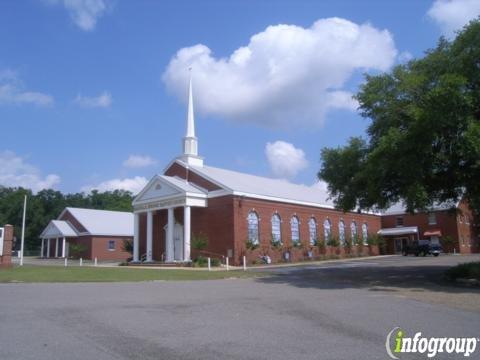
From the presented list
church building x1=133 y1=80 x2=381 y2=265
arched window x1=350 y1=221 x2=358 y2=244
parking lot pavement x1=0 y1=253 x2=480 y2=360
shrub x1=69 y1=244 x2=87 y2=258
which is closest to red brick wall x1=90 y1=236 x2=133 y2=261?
shrub x1=69 y1=244 x2=87 y2=258

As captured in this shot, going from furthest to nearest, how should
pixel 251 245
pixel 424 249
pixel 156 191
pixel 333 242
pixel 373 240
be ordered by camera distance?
pixel 373 240 < pixel 333 242 < pixel 424 249 < pixel 156 191 < pixel 251 245

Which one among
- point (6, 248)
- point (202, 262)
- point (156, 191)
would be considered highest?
point (156, 191)

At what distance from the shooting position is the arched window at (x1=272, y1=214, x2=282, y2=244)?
4179cm

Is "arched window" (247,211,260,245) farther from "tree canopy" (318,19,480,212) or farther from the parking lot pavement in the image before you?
the parking lot pavement

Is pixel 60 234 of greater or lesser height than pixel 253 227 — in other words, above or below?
above

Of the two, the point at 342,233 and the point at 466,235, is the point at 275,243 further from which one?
the point at 466,235

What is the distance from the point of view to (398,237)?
200ft

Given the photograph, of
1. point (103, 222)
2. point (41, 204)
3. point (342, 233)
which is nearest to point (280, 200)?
point (342, 233)

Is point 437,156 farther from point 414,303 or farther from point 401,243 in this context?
point 401,243

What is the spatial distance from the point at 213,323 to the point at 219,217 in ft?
95.2

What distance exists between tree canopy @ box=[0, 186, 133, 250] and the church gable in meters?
54.1

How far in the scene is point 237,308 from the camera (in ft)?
39.2

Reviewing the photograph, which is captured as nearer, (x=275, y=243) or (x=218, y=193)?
(x=218, y=193)

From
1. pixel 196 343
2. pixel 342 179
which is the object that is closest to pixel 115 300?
pixel 196 343
